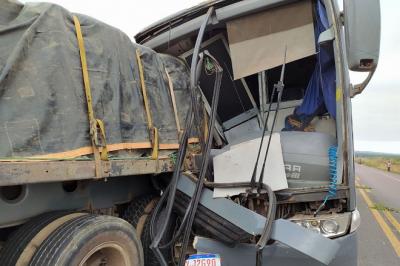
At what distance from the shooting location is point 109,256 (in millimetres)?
3064

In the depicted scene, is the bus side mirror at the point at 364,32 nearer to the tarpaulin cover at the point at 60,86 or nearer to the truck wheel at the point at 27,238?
the tarpaulin cover at the point at 60,86

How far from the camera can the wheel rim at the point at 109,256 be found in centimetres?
295

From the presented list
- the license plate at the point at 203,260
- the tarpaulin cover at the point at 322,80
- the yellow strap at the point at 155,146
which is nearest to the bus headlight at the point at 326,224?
the license plate at the point at 203,260

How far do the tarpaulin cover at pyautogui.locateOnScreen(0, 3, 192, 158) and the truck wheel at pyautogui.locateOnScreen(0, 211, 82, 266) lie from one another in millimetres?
500

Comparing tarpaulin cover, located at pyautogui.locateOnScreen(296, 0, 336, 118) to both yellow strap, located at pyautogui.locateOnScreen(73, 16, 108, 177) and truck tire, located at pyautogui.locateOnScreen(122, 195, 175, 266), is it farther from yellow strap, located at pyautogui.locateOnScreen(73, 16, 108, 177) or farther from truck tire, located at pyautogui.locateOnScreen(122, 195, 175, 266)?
yellow strap, located at pyautogui.locateOnScreen(73, 16, 108, 177)

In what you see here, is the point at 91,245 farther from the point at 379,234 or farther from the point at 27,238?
the point at 379,234

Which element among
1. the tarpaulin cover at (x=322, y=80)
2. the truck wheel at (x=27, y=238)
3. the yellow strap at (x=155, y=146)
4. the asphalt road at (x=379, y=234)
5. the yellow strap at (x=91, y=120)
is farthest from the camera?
the asphalt road at (x=379, y=234)

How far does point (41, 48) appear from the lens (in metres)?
2.74

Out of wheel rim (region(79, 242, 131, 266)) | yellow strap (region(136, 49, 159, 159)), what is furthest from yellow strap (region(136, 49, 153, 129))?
wheel rim (region(79, 242, 131, 266))

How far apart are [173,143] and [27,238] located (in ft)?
5.37

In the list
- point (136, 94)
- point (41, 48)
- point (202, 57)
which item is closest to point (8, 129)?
point (41, 48)

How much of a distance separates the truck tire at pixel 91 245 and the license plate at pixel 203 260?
0.45 metres

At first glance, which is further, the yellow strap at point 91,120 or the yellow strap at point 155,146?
the yellow strap at point 155,146

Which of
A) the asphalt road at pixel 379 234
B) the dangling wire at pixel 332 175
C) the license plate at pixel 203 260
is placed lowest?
the asphalt road at pixel 379 234
